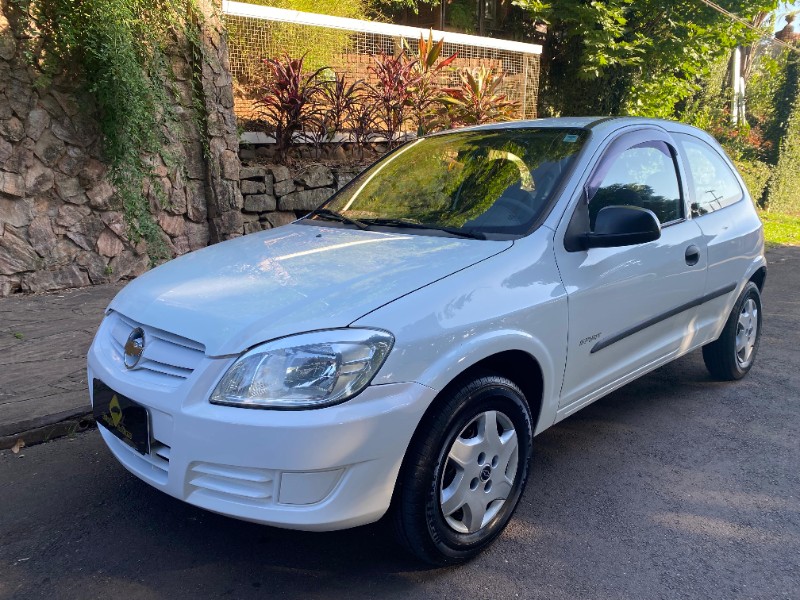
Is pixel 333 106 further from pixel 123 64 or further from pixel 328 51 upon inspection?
pixel 123 64

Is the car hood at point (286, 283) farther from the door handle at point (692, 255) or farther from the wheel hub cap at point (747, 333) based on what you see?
the wheel hub cap at point (747, 333)

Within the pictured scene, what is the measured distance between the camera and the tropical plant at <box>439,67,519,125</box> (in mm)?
9289

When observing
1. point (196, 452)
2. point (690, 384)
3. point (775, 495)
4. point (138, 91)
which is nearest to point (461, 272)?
point (196, 452)

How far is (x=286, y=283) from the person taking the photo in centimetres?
275

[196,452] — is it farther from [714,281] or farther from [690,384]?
[690,384]

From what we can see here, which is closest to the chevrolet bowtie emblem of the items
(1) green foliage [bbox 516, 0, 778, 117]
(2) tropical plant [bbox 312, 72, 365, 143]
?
(2) tropical plant [bbox 312, 72, 365, 143]

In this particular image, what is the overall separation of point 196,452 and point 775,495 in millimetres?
2648

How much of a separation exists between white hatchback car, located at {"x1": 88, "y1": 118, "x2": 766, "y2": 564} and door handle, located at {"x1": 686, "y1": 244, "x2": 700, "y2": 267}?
15mm

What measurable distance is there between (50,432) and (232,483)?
78.4 inches

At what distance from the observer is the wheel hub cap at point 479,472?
8.65 feet

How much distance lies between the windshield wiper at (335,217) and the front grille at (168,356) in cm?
124

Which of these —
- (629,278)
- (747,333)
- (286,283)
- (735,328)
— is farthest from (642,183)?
(286,283)

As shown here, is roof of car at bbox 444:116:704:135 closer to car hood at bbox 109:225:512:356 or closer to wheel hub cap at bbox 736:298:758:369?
car hood at bbox 109:225:512:356

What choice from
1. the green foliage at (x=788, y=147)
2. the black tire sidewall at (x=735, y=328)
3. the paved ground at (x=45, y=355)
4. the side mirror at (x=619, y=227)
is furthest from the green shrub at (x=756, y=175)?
the side mirror at (x=619, y=227)
